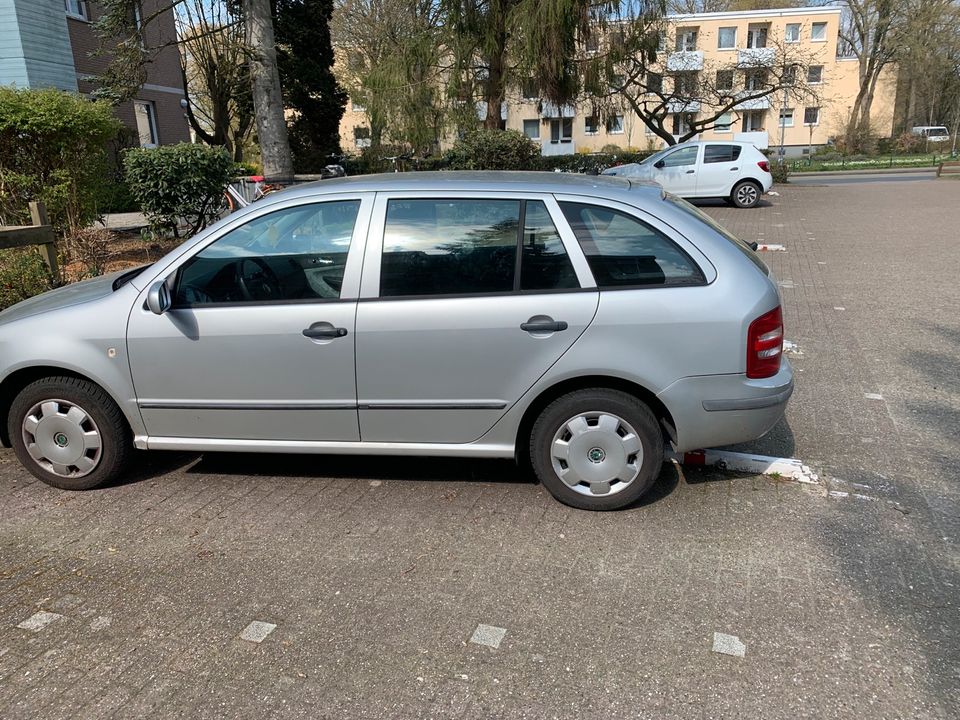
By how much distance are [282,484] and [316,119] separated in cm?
2478

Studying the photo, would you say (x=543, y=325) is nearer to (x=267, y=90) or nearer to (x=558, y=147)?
(x=267, y=90)

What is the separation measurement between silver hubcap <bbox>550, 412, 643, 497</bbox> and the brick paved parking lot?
0.20m

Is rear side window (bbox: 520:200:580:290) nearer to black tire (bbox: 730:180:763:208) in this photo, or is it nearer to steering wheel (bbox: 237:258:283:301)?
steering wheel (bbox: 237:258:283:301)

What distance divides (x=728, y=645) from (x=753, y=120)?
211ft

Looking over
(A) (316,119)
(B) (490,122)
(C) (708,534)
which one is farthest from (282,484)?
(A) (316,119)

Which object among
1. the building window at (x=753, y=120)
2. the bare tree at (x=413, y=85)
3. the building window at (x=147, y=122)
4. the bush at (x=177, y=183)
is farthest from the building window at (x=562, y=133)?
the bush at (x=177, y=183)

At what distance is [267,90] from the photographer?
12.7 m

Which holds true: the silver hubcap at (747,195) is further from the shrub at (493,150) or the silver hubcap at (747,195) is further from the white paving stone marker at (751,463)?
the white paving stone marker at (751,463)

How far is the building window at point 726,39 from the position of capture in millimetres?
55031

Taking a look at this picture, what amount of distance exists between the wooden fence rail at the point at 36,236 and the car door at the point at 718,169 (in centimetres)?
1583

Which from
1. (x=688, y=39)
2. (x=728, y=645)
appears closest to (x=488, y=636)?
(x=728, y=645)

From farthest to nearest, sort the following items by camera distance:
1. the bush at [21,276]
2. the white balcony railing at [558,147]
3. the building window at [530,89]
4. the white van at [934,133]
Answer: the white balcony railing at [558,147] < the white van at [934,133] < the building window at [530,89] < the bush at [21,276]

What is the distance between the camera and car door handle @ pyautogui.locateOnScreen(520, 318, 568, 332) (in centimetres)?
362

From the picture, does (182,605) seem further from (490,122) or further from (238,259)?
(490,122)
